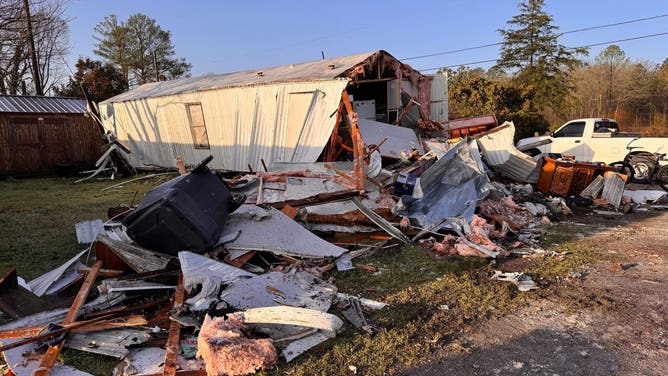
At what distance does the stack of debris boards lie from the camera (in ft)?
10.8

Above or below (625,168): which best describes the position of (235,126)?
above

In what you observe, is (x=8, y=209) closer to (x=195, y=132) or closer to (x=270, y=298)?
(x=195, y=132)

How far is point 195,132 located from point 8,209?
6.07 m

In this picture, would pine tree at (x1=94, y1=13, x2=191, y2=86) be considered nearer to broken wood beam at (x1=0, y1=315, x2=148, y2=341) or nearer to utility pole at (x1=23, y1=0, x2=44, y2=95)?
utility pole at (x1=23, y1=0, x2=44, y2=95)

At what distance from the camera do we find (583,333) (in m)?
3.51

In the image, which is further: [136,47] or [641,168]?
[136,47]

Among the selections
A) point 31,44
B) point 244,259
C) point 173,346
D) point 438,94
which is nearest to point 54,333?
point 173,346

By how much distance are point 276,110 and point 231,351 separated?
30.0 ft

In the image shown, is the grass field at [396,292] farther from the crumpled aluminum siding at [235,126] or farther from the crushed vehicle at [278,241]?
the crumpled aluminum siding at [235,126]

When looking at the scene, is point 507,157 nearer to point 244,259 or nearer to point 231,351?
point 244,259

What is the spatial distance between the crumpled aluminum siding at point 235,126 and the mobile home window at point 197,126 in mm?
173

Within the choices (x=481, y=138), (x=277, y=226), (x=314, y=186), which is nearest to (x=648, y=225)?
(x=481, y=138)

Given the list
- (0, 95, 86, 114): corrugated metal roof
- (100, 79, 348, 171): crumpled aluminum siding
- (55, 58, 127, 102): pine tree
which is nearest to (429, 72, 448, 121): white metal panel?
(100, 79, 348, 171): crumpled aluminum siding

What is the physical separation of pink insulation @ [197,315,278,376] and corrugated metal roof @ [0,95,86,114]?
16.5 m
